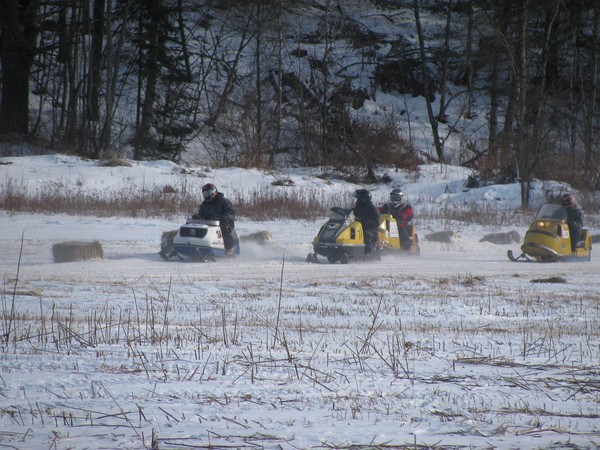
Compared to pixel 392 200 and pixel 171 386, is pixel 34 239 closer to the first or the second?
pixel 392 200

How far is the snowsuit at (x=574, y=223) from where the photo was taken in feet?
60.7

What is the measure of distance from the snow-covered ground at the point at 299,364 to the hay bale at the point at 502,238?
9.69 metres

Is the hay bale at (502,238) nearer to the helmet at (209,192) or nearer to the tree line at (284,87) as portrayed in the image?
the tree line at (284,87)

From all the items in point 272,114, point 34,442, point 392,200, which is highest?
point 272,114

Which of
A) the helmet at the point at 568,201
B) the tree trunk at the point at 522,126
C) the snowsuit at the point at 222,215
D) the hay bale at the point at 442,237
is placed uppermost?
the tree trunk at the point at 522,126

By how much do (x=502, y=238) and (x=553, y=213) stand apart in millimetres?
4284

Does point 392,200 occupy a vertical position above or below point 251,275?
above

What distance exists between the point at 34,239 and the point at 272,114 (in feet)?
71.0

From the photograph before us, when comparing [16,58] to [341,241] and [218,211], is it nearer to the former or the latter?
[218,211]

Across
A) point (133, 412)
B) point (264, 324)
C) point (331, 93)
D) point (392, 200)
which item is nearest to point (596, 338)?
point (264, 324)

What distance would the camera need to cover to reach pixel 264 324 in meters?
7.79

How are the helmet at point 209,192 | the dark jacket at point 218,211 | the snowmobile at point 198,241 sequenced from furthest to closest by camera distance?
the helmet at point 209,192 < the dark jacket at point 218,211 < the snowmobile at point 198,241

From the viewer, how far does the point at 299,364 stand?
5.50 m

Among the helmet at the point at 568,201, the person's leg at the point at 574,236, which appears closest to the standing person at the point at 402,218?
the helmet at the point at 568,201
